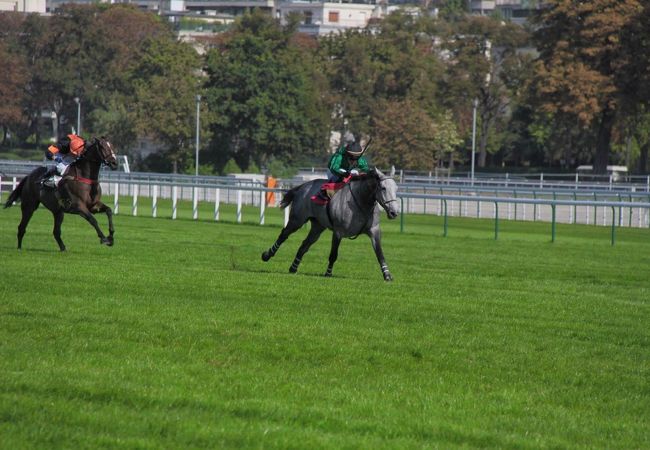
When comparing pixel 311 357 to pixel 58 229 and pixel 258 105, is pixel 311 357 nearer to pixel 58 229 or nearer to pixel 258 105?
pixel 58 229

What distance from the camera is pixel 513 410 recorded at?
896 centimetres

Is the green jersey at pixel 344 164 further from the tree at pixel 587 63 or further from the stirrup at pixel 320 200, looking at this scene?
the tree at pixel 587 63

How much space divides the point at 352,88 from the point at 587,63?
850 inches

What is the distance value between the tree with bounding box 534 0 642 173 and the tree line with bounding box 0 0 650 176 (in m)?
0.08

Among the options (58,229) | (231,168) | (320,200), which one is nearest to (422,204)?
(231,168)

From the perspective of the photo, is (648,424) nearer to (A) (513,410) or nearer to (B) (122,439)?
(A) (513,410)

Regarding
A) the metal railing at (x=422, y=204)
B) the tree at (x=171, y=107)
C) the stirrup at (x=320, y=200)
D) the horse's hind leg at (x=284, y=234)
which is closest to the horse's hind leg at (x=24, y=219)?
the horse's hind leg at (x=284, y=234)

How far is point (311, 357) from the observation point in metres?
10.5

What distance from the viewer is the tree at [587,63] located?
59.7 m

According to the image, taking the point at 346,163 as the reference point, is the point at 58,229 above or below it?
below

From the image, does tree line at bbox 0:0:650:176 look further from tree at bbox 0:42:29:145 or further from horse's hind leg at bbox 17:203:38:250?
horse's hind leg at bbox 17:203:38:250

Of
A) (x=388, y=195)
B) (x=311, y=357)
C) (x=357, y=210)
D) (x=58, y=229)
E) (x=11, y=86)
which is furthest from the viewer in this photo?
(x=11, y=86)

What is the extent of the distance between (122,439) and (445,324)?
532 centimetres

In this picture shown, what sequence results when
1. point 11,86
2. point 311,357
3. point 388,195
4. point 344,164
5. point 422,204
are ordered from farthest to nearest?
point 11,86
point 422,204
point 344,164
point 388,195
point 311,357
